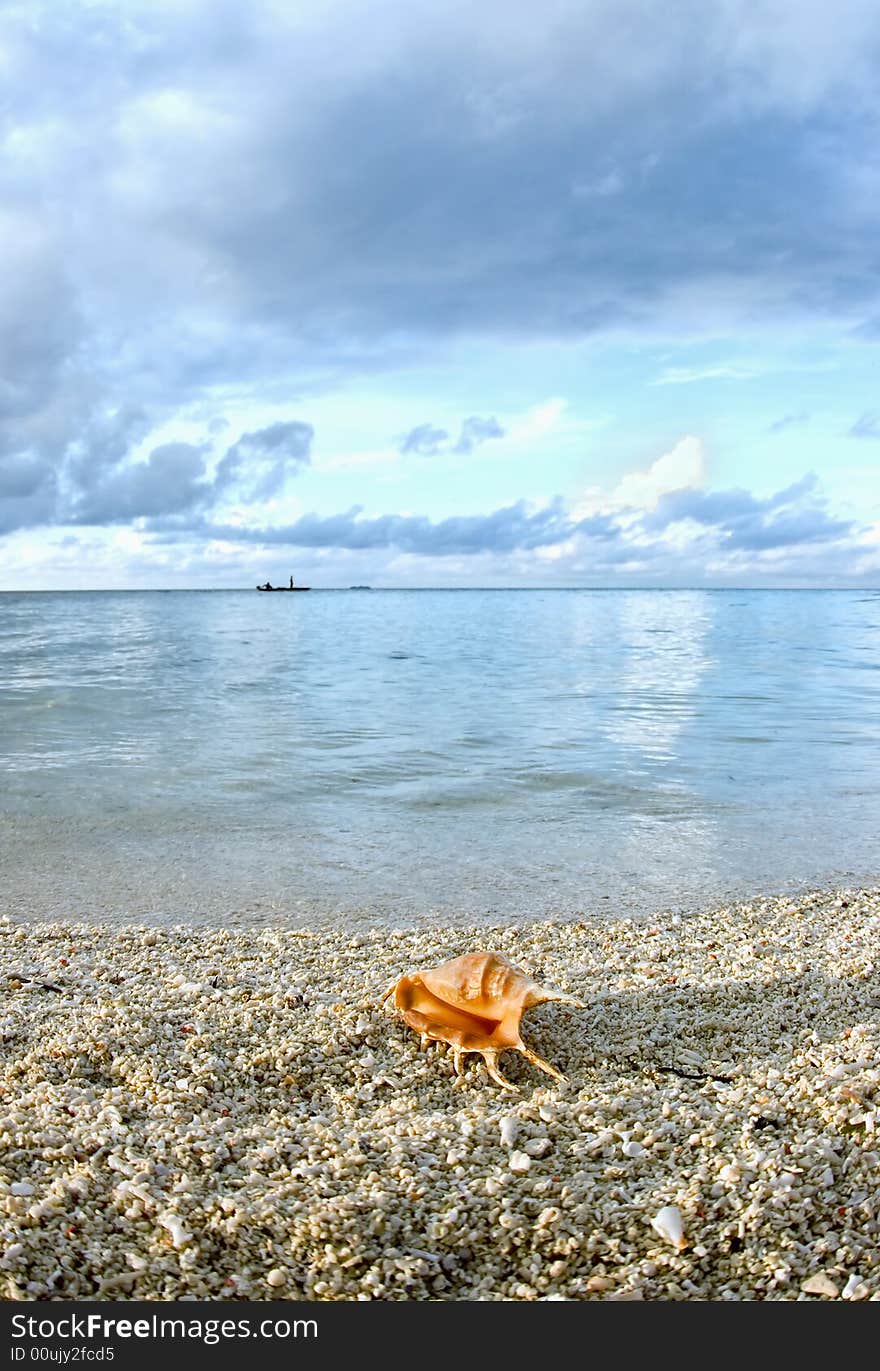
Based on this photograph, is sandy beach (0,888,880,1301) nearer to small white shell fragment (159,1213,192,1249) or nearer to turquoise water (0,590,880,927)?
small white shell fragment (159,1213,192,1249)

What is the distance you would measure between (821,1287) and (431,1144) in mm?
1043

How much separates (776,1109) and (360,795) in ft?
21.3

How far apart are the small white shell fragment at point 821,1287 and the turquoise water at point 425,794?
346 cm

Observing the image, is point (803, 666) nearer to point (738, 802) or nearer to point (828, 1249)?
point (738, 802)

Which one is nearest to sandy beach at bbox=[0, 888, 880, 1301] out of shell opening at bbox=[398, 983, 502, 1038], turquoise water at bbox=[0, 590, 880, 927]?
shell opening at bbox=[398, 983, 502, 1038]

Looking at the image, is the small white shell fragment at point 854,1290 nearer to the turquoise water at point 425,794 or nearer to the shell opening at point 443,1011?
the shell opening at point 443,1011

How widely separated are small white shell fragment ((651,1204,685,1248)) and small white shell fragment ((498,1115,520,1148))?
0.46 metres

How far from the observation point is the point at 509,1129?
108 inches

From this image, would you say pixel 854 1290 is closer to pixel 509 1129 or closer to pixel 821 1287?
pixel 821 1287

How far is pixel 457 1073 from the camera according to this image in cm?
318

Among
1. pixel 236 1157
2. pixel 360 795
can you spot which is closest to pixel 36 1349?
pixel 236 1157

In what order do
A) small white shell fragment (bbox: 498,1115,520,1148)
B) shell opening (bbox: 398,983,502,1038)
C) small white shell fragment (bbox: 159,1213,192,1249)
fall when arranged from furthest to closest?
1. shell opening (bbox: 398,983,502,1038)
2. small white shell fragment (bbox: 498,1115,520,1148)
3. small white shell fragment (bbox: 159,1213,192,1249)

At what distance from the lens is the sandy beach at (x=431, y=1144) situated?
7.47 ft

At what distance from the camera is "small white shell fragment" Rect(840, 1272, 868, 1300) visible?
7.21 feet
